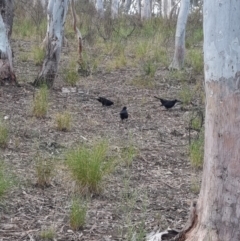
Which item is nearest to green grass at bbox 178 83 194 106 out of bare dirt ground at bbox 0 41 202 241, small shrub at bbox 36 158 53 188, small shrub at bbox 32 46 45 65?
bare dirt ground at bbox 0 41 202 241

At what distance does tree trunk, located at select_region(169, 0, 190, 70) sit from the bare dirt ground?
219cm

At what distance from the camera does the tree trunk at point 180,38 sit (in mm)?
12578

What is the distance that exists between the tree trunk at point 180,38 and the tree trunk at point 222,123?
8.98 m

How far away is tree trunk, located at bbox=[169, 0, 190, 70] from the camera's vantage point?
12578 mm

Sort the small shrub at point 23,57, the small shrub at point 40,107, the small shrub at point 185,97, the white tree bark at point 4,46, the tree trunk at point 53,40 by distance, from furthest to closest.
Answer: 1. the small shrub at point 23,57
2. the tree trunk at point 53,40
3. the small shrub at point 185,97
4. the white tree bark at point 4,46
5. the small shrub at point 40,107

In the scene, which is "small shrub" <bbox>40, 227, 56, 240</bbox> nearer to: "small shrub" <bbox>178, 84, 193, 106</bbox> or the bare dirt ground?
the bare dirt ground

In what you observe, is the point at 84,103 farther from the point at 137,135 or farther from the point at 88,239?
the point at 88,239

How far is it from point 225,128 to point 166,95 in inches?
266

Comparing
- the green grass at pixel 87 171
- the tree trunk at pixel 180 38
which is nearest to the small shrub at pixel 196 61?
the tree trunk at pixel 180 38

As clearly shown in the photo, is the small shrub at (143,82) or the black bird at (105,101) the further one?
the small shrub at (143,82)

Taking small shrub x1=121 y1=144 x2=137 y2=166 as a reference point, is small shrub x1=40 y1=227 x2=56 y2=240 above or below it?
below

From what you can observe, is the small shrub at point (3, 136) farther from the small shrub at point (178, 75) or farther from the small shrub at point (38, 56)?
the small shrub at point (38, 56)

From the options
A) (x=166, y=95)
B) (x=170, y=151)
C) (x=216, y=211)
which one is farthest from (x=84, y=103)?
(x=216, y=211)

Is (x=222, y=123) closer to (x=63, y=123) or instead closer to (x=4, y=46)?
(x=63, y=123)
